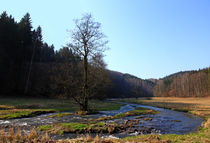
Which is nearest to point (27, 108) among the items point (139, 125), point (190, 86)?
point (139, 125)

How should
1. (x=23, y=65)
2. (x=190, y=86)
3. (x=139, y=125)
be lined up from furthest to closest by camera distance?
(x=190, y=86) < (x=23, y=65) < (x=139, y=125)

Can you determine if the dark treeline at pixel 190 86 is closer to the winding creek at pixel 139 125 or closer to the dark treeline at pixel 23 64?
the dark treeline at pixel 23 64

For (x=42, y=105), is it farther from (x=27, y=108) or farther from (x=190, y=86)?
(x=190, y=86)

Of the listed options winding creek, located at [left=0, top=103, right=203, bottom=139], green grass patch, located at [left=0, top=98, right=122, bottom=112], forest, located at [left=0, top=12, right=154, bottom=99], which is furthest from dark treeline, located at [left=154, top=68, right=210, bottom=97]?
winding creek, located at [left=0, top=103, right=203, bottom=139]

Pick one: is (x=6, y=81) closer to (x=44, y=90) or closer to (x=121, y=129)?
(x=44, y=90)

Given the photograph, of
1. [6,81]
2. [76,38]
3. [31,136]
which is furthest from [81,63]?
[6,81]

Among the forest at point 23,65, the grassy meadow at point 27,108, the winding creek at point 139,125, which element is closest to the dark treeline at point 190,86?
the forest at point 23,65

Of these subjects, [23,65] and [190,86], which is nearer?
[23,65]

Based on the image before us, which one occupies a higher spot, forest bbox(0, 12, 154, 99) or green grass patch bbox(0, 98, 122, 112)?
forest bbox(0, 12, 154, 99)

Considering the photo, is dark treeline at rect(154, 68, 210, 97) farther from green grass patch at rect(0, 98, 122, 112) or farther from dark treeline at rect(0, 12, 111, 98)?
green grass patch at rect(0, 98, 122, 112)

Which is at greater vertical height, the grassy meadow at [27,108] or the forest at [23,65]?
the forest at [23,65]

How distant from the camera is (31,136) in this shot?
8.50 m

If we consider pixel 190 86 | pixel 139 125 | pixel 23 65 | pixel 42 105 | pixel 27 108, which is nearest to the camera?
pixel 139 125

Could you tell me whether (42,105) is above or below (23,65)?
below
